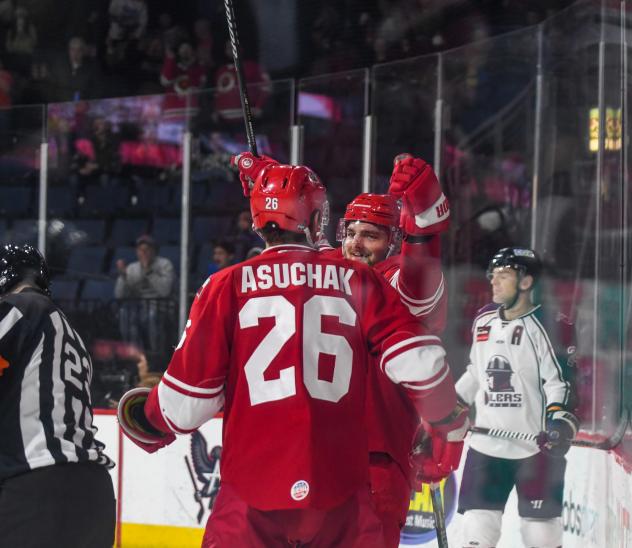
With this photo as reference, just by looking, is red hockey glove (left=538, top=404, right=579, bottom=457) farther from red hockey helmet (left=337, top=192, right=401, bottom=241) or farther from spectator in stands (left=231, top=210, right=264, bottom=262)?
spectator in stands (left=231, top=210, right=264, bottom=262)

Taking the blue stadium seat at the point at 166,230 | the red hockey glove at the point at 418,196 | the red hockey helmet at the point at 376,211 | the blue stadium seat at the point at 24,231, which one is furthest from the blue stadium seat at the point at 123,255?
the red hockey glove at the point at 418,196

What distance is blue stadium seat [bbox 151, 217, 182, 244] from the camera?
222 inches

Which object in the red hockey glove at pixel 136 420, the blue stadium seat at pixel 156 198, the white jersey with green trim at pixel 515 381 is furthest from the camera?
the blue stadium seat at pixel 156 198

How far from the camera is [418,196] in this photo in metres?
2.19

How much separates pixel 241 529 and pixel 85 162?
447 centimetres

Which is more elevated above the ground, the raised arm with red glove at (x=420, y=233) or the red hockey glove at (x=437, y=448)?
the raised arm with red glove at (x=420, y=233)

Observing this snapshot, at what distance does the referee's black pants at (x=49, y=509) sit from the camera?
2.15 m

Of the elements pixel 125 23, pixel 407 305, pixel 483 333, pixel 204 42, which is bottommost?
pixel 483 333

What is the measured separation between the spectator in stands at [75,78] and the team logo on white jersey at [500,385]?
4136 mm

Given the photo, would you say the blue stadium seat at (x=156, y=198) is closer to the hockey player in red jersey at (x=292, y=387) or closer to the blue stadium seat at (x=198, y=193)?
the blue stadium seat at (x=198, y=193)

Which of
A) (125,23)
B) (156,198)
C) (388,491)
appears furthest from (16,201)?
(388,491)

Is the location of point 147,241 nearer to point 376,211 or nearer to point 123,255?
point 123,255

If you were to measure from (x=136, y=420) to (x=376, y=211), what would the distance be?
1050 millimetres

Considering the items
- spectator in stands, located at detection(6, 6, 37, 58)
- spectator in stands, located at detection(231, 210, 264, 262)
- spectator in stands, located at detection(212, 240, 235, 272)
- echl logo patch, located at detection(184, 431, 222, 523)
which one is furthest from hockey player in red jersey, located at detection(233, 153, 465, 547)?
spectator in stands, located at detection(6, 6, 37, 58)
